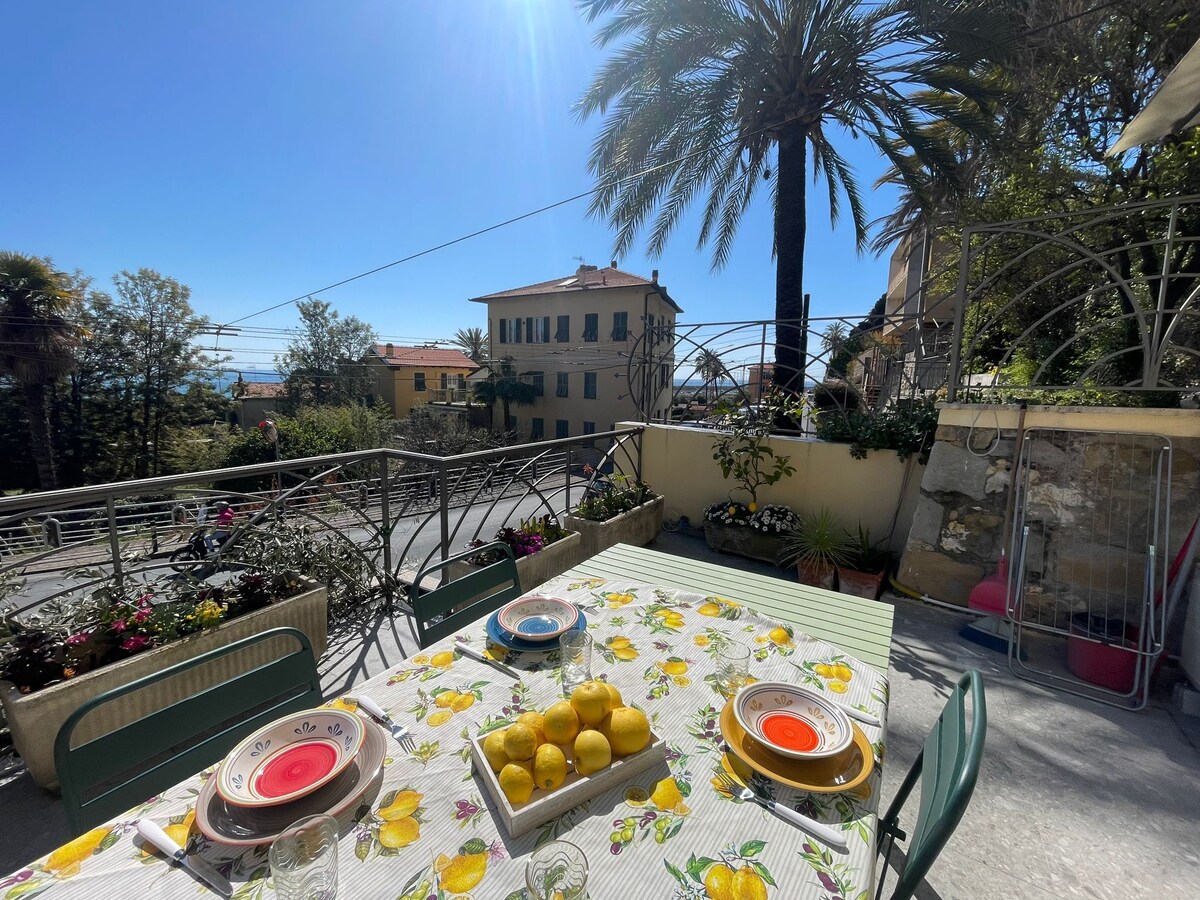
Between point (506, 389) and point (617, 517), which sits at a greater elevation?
point (506, 389)

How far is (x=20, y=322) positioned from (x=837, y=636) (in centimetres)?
1907

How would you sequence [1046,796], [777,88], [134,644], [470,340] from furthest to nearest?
1. [470,340]
2. [777,88]
3. [134,644]
4. [1046,796]

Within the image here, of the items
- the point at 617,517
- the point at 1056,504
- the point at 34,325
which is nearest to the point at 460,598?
the point at 617,517

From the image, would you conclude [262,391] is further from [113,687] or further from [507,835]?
[507,835]

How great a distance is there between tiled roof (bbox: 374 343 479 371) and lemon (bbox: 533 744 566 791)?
3134 cm

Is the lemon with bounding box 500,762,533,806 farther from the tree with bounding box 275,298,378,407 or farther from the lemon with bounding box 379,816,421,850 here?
the tree with bounding box 275,298,378,407

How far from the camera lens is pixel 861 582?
10.7ft

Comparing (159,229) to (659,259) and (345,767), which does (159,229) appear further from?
(345,767)

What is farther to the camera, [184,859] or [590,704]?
[590,704]

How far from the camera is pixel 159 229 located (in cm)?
1609

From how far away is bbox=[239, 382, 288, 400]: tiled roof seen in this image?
26.2 meters

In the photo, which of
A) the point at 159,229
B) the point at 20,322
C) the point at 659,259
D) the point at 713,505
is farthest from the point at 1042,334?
the point at 159,229

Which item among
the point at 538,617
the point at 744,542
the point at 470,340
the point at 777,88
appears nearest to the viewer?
the point at 538,617

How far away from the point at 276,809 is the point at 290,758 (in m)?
0.12
